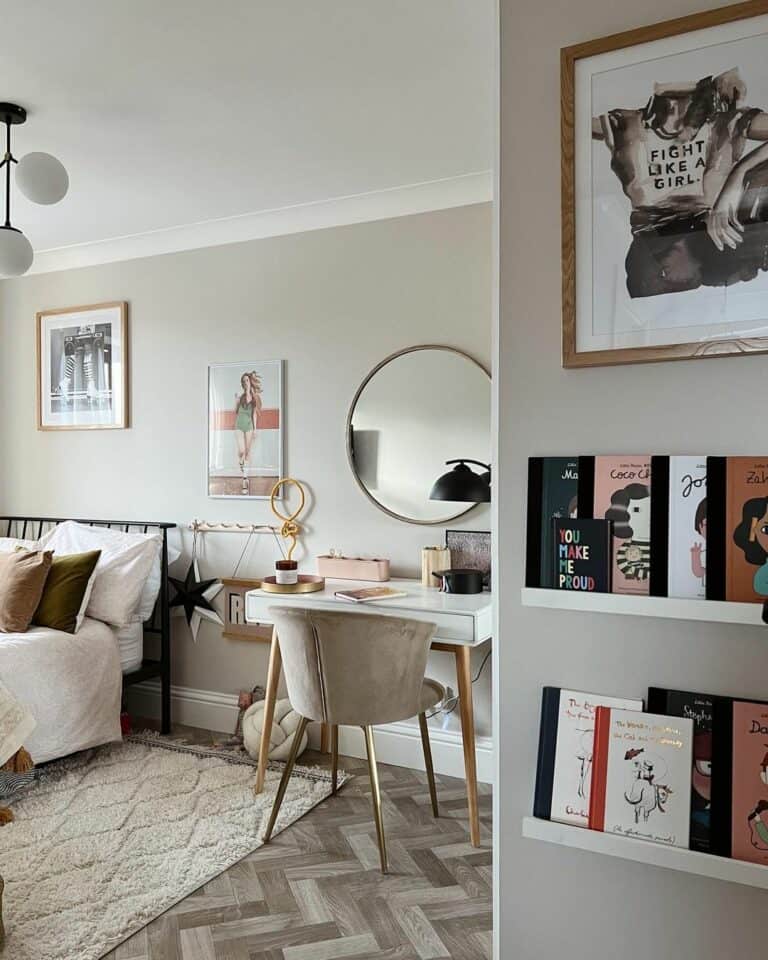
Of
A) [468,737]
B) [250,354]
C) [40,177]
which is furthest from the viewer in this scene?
[250,354]

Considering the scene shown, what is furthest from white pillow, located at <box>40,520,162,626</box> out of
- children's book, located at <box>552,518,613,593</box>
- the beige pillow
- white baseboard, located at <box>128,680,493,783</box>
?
children's book, located at <box>552,518,613,593</box>

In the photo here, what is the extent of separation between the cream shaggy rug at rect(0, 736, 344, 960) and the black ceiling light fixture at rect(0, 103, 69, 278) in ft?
6.54

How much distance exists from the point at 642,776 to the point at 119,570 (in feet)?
9.66

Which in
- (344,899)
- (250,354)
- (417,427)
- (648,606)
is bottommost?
(344,899)

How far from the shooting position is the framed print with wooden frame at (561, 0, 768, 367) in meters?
1.20

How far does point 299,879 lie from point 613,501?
71.1 inches

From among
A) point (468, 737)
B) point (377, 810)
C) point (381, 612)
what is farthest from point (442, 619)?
point (377, 810)

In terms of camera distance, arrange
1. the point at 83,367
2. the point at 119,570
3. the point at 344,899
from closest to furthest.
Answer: the point at 344,899, the point at 119,570, the point at 83,367

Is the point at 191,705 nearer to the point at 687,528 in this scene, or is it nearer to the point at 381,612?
the point at 381,612

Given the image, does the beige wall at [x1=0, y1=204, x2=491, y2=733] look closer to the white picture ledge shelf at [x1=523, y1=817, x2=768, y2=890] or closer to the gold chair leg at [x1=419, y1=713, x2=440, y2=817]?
the gold chair leg at [x1=419, y1=713, x2=440, y2=817]

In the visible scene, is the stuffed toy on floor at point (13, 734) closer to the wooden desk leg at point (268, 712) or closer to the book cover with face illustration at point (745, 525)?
the wooden desk leg at point (268, 712)

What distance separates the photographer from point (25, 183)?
2471 mm

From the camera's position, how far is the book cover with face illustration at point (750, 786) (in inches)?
46.6

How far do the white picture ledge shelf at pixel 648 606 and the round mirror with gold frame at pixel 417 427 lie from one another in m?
1.92
